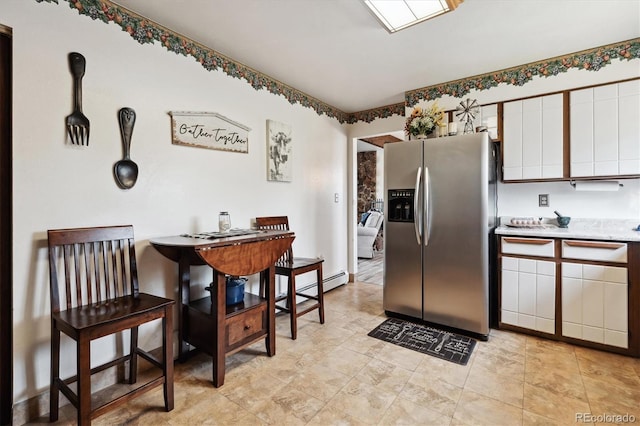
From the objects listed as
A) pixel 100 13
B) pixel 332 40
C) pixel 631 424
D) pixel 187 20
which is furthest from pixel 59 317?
→ pixel 631 424

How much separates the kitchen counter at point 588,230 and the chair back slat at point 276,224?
1846 millimetres

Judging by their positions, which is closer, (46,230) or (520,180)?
A: (46,230)

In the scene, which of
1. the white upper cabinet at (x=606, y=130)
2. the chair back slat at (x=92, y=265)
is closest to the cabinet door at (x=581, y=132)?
the white upper cabinet at (x=606, y=130)

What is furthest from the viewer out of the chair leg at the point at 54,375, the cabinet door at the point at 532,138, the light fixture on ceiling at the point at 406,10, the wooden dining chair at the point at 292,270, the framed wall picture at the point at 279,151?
A: the framed wall picture at the point at 279,151

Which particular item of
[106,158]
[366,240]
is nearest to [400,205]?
[106,158]

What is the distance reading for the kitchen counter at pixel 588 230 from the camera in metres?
2.12

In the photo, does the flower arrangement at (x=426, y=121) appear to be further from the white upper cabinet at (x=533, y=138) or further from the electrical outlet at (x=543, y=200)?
the electrical outlet at (x=543, y=200)

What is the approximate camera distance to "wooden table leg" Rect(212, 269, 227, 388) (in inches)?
69.5

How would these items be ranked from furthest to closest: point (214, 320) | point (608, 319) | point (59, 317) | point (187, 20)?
1. point (608, 319)
2. point (187, 20)
3. point (214, 320)
4. point (59, 317)

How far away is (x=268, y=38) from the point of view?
2197mm

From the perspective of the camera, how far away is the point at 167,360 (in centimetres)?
157

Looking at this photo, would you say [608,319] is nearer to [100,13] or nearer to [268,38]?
[268,38]

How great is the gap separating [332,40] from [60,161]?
192 cm

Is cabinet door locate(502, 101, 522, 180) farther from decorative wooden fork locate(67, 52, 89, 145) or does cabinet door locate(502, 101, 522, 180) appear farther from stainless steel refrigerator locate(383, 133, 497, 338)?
decorative wooden fork locate(67, 52, 89, 145)
